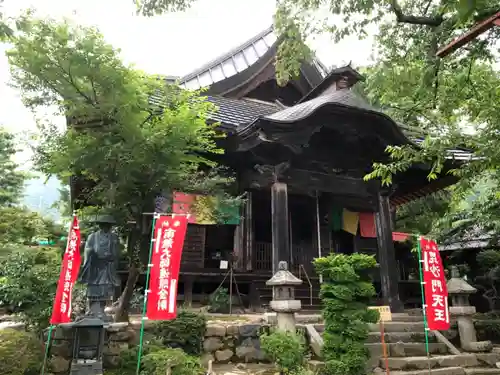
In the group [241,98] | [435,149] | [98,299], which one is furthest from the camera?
[241,98]

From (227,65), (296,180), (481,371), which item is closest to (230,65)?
(227,65)

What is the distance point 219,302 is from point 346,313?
4060 millimetres

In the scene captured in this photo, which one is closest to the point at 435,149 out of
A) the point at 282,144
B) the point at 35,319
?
the point at 282,144

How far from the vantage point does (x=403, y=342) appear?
733 cm

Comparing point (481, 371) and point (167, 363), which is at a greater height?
point (167, 363)

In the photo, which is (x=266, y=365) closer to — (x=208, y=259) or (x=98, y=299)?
(x=98, y=299)

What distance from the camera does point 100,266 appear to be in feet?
19.1

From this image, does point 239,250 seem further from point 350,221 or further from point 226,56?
point 226,56

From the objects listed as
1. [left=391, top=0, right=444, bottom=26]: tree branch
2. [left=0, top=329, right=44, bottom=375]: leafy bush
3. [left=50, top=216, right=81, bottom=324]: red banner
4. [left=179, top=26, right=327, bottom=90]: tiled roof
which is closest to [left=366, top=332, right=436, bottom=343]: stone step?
[left=50, top=216, right=81, bottom=324]: red banner

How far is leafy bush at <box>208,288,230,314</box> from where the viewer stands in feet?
29.9

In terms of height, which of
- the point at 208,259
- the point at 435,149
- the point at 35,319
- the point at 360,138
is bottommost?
the point at 35,319

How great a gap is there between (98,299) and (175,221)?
163 cm

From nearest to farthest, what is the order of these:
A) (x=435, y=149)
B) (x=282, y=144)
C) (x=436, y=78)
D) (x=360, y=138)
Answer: (x=435, y=149) → (x=436, y=78) → (x=282, y=144) → (x=360, y=138)

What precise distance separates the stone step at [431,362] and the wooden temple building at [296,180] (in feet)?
7.71
